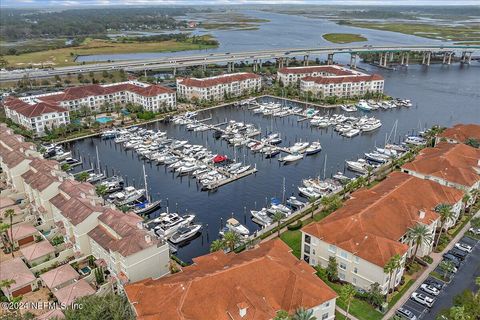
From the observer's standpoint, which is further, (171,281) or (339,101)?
(339,101)

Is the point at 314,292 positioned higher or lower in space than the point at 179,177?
higher

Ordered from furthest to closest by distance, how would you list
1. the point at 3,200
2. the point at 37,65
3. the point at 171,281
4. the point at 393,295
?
1. the point at 37,65
2. the point at 3,200
3. the point at 393,295
4. the point at 171,281

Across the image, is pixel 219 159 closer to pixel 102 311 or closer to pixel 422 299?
pixel 422 299

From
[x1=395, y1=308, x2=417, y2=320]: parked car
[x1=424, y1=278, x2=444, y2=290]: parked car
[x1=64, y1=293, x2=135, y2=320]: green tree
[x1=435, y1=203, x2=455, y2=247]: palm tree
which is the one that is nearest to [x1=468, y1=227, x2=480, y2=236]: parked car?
[x1=435, y1=203, x2=455, y2=247]: palm tree

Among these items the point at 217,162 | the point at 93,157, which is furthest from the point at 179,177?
the point at 93,157

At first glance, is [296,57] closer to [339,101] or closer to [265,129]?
[339,101]

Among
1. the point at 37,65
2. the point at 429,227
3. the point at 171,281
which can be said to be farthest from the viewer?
the point at 37,65

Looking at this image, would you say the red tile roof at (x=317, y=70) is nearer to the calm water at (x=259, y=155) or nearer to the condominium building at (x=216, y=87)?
the condominium building at (x=216, y=87)
